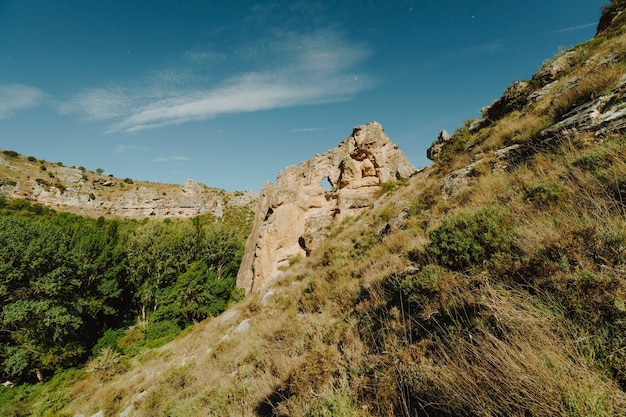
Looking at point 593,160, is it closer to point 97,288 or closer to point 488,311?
point 488,311

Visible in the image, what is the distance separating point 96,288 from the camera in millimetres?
25391

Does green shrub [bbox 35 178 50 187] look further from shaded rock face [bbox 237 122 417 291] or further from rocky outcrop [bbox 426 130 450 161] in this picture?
rocky outcrop [bbox 426 130 450 161]

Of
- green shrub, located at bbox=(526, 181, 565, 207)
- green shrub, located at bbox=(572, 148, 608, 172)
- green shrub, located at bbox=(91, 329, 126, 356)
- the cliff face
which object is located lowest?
green shrub, located at bbox=(91, 329, 126, 356)

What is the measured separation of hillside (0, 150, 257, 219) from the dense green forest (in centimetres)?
3197

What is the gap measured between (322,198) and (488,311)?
20891 mm

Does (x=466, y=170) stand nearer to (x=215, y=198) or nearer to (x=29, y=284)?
(x=29, y=284)

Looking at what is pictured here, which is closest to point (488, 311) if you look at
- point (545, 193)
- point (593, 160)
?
point (545, 193)

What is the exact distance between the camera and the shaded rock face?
20.2m

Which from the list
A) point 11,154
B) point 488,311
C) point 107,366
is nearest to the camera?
point 488,311

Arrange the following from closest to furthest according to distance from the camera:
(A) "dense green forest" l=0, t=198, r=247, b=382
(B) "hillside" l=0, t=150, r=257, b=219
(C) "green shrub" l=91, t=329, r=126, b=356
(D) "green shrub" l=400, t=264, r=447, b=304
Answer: (D) "green shrub" l=400, t=264, r=447, b=304
(A) "dense green forest" l=0, t=198, r=247, b=382
(C) "green shrub" l=91, t=329, r=126, b=356
(B) "hillside" l=0, t=150, r=257, b=219

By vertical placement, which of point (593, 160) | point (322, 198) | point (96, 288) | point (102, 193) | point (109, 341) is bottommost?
point (109, 341)

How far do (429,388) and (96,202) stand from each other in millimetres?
80606

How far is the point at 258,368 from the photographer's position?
486cm

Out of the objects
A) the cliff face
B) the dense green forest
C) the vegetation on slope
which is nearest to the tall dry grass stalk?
the dense green forest
